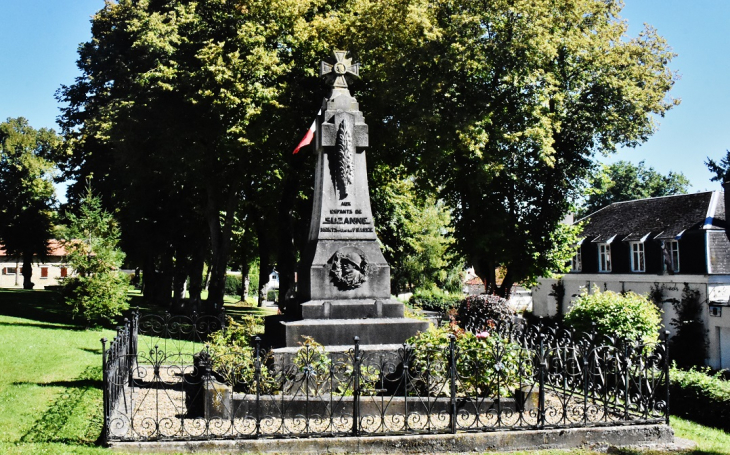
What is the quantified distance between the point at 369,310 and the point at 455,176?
1764cm

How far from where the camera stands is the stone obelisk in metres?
11.7

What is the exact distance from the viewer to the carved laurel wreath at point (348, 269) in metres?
12.2

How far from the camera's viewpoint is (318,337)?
449 inches

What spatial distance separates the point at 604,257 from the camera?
4006 centimetres

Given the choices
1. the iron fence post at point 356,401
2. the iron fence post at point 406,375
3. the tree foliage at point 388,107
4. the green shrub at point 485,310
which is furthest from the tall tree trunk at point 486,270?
the iron fence post at point 356,401

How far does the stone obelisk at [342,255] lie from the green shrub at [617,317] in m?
8.37

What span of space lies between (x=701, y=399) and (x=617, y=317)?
3889 millimetres

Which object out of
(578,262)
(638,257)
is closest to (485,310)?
(638,257)

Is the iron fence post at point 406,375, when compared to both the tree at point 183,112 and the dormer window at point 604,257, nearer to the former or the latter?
the tree at point 183,112

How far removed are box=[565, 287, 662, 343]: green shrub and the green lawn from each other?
4.35m

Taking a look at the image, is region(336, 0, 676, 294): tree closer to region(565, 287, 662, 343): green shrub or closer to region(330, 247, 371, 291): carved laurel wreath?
region(565, 287, 662, 343): green shrub

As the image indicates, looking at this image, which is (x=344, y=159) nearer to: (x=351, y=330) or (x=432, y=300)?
(x=351, y=330)

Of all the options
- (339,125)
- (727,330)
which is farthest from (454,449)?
(727,330)

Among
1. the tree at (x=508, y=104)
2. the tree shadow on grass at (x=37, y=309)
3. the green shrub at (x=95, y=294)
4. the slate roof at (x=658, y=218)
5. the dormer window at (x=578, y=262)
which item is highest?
the tree at (x=508, y=104)
